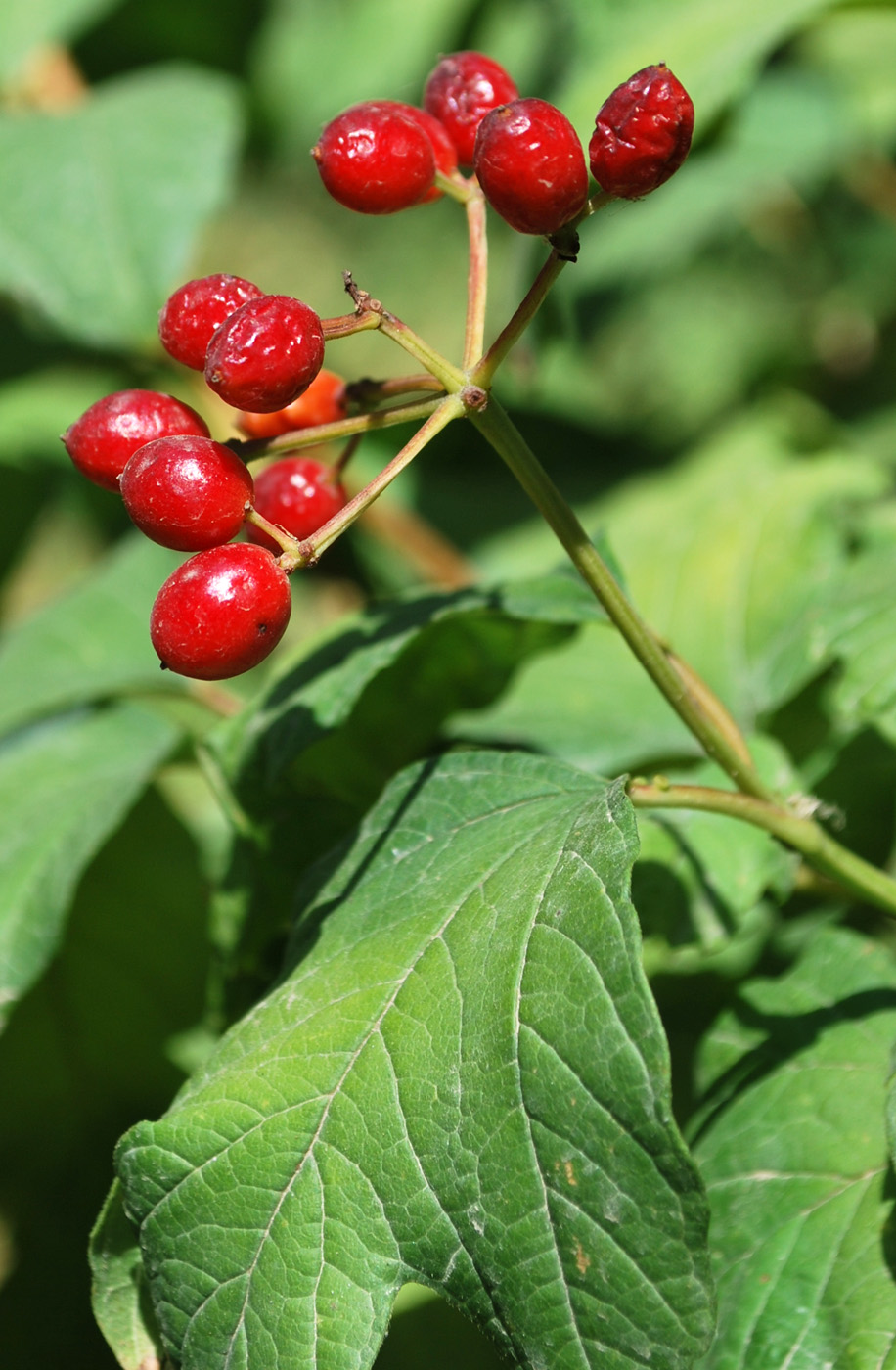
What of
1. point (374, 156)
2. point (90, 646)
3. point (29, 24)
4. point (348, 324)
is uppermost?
point (29, 24)

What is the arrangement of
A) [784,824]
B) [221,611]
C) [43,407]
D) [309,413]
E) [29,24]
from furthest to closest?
[43,407] < [29,24] < [784,824] < [309,413] < [221,611]

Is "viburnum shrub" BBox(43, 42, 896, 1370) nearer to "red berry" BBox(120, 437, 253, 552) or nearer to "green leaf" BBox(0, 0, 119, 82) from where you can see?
"red berry" BBox(120, 437, 253, 552)

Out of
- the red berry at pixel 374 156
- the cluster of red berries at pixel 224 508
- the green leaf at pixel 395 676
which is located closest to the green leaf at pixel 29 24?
the green leaf at pixel 395 676

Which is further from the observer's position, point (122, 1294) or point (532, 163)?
point (122, 1294)

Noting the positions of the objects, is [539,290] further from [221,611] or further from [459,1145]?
[459,1145]

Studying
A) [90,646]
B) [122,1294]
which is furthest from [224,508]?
[90,646]

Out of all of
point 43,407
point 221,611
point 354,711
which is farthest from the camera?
point 43,407

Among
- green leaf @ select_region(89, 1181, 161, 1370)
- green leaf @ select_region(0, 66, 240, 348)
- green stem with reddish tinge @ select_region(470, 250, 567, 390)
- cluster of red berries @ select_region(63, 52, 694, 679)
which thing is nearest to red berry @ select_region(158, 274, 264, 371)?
cluster of red berries @ select_region(63, 52, 694, 679)

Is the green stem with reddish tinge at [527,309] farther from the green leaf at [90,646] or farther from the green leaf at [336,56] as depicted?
the green leaf at [336,56]
